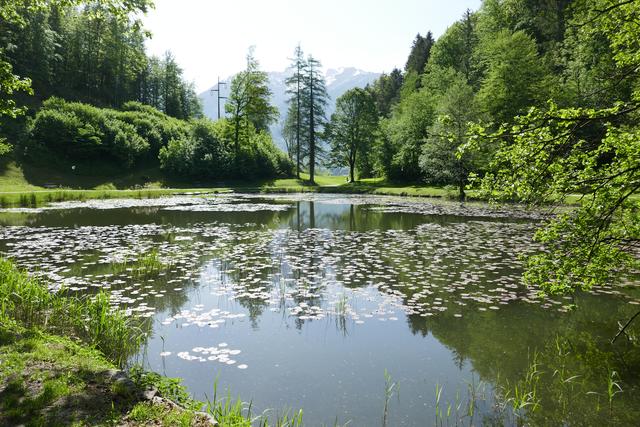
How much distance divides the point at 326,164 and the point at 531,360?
6263 cm

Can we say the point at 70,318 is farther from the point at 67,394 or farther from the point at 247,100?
the point at 247,100

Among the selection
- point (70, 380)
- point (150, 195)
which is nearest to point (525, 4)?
point (150, 195)

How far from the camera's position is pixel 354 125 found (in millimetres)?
65938

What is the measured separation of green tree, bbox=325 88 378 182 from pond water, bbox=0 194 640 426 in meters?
47.3

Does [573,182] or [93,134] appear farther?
[93,134]

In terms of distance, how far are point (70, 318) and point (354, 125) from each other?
61.2 meters

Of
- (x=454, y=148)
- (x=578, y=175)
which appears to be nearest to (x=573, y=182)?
(x=578, y=175)

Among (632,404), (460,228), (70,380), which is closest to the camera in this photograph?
(70,380)

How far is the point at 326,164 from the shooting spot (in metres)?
68.9

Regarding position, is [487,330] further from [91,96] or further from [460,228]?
[91,96]

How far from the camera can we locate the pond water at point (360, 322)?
609 cm

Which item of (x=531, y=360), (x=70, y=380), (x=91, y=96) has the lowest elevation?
(x=531, y=360)

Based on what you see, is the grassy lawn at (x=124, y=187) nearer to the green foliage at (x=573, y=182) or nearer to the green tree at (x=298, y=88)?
the green tree at (x=298, y=88)

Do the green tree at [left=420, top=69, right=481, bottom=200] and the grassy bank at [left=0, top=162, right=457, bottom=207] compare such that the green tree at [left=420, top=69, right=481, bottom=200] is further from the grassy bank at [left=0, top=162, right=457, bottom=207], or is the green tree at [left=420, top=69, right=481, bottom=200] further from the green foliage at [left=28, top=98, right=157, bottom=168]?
the green foliage at [left=28, top=98, right=157, bottom=168]
